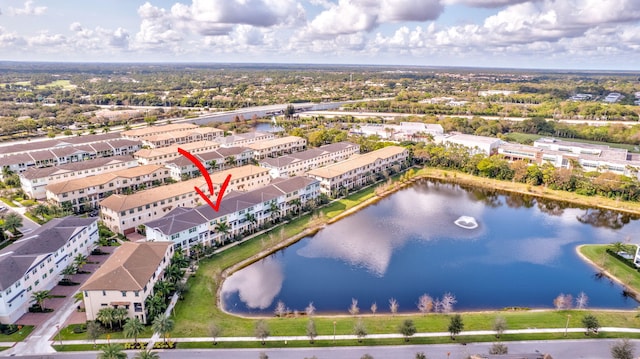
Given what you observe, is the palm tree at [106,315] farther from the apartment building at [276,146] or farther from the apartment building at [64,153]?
the apartment building at [276,146]

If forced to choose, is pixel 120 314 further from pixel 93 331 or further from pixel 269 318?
pixel 269 318

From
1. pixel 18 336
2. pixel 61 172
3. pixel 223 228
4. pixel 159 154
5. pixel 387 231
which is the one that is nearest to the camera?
pixel 18 336

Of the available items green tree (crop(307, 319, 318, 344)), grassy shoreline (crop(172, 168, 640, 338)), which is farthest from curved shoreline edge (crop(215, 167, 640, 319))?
green tree (crop(307, 319, 318, 344))

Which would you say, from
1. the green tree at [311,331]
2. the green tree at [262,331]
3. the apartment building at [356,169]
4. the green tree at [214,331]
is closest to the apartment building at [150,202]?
the apartment building at [356,169]

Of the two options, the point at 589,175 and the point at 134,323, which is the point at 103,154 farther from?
the point at 589,175

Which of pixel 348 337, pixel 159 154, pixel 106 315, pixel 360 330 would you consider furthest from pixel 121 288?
pixel 159 154
